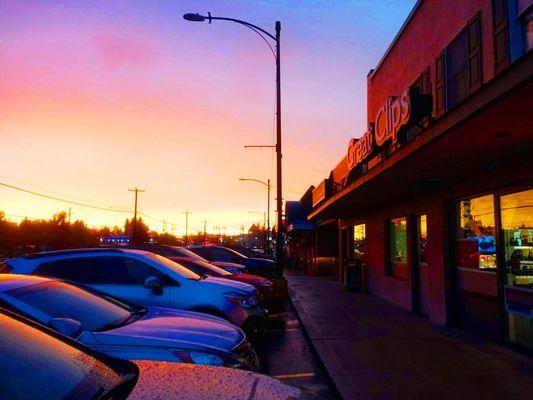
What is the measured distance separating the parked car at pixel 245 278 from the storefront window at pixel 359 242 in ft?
17.7

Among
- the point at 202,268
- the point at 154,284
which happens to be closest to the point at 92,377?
the point at 154,284

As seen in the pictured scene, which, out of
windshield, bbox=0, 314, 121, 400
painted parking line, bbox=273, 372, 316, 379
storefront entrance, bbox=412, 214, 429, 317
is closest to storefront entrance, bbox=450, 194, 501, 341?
storefront entrance, bbox=412, 214, 429, 317

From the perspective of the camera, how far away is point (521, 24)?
8398 mm

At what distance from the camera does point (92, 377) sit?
2596 millimetres

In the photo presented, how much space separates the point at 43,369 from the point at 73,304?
9.27 ft

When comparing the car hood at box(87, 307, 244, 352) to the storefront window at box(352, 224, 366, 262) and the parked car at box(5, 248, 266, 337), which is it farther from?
the storefront window at box(352, 224, 366, 262)

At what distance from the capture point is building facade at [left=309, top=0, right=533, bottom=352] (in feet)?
21.4

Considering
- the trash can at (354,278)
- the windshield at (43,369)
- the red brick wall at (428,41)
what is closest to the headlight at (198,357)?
the windshield at (43,369)

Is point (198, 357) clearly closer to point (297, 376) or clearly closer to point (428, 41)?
point (297, 376)

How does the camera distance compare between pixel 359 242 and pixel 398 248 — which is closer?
pixel 398 248

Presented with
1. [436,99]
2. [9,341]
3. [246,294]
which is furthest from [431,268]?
[9,341]

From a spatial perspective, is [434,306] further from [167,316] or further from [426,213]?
[167,316]

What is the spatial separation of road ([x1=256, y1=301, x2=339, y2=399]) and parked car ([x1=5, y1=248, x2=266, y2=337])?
86 cm

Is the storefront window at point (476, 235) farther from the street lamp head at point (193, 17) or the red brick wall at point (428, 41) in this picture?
the street lamp head at point (193, 17)
